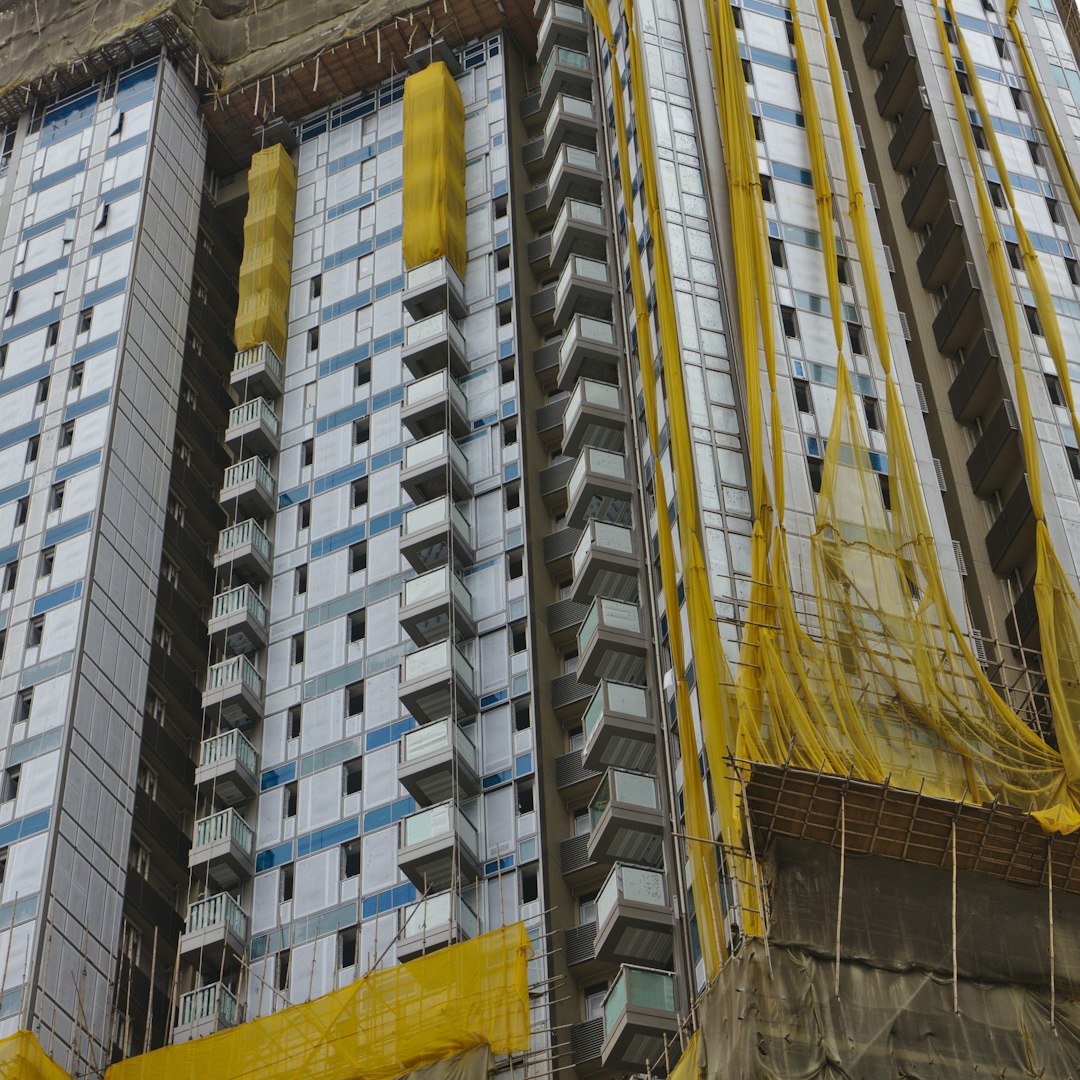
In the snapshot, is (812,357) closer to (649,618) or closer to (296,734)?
(649,618)

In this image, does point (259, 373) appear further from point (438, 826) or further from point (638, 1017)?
point (638, 1017)

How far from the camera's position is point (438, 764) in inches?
1799

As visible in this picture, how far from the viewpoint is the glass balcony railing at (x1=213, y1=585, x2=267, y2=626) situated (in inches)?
2089

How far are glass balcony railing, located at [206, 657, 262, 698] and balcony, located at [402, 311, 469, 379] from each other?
10.5 m

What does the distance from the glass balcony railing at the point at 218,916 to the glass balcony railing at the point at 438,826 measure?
5.05 m

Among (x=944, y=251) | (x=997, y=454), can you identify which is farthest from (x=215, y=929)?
(x=944, y=251)

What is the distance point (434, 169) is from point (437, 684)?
20.7m

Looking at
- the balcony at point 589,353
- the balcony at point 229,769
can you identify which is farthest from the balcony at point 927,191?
the balcony at point 229,769

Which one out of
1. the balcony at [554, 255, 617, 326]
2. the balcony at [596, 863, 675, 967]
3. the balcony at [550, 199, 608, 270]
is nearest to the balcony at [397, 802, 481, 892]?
the balcony at [596, 863, 675, 967]

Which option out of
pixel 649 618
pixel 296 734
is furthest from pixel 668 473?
pixel 296 734

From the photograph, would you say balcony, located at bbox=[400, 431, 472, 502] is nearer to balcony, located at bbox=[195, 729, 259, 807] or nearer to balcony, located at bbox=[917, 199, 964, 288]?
balcony, located at bbox=[195, 729, 259, 807]

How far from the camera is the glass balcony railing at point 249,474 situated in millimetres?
56406

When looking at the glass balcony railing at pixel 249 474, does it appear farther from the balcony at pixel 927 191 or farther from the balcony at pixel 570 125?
the balcony at pixel 927 191

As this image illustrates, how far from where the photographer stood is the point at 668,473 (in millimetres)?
46000
